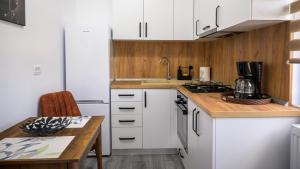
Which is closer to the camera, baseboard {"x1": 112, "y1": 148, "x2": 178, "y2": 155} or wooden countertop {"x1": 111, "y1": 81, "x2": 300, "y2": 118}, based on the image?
wooden countertop {"x1": 111, "y1": 81, "x2": 300, "y2": 118}

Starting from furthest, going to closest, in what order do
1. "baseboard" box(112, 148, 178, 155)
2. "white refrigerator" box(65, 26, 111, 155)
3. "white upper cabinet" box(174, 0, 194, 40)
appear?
"white upper cabinet" box(174, 0, 194, 40) → "baseboard" box(112, 148, 178, 155) → "white refrigerator" box(65, 26, 111, 155)

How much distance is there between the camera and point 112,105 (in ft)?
11.0

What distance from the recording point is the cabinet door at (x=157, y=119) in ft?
11.1

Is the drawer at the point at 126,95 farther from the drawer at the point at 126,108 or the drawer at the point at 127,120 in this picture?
the drawer at the point at 127,120

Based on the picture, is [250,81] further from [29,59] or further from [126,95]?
[29,59]

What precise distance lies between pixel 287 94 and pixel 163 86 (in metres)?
1.65

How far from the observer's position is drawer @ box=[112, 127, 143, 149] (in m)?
3.40

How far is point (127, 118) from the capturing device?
3.39 metres

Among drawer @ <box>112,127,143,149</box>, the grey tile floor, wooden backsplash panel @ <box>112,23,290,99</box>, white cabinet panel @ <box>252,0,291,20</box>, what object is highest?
white cabinet panel @ <box>252,0,291,20</box>

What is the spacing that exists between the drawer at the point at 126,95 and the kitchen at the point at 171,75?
0.04ft

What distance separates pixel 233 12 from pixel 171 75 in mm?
2034

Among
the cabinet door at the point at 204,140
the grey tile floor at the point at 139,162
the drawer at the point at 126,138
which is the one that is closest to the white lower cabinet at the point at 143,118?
the drawer at the point at 126,138

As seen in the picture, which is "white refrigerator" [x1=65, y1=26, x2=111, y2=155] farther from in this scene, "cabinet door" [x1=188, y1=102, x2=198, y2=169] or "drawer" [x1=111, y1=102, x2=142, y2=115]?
"cabinet door" [x1=188, y1=102, x2=198, y2=169]

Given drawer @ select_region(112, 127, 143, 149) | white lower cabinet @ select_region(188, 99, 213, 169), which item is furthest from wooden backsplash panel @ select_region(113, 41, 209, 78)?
white lower cabinet @ select_region(188, 99, 213, 169)
